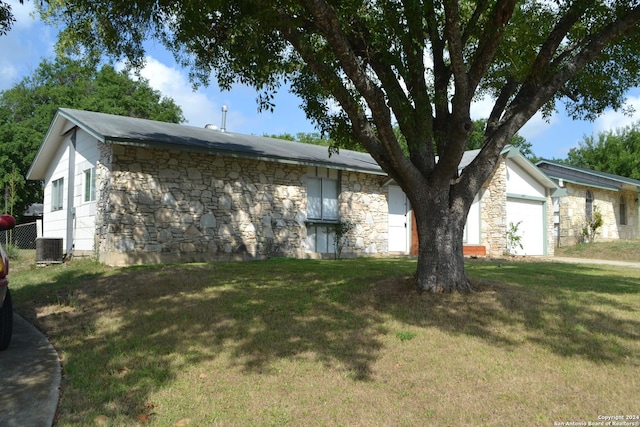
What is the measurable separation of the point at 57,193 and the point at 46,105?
58.6 feet

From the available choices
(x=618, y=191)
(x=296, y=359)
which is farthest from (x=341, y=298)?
(x=618, y=191)

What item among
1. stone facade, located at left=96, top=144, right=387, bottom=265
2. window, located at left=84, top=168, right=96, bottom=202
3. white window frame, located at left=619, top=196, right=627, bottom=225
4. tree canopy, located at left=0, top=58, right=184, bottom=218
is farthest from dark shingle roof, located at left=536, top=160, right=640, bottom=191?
tree canopy, located at left=0, top=58, right=184, bottom=218

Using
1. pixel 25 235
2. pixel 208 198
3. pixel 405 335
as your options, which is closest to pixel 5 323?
pixel 405 335

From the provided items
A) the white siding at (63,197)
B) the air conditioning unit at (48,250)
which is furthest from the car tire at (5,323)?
the white siding at (63,197)

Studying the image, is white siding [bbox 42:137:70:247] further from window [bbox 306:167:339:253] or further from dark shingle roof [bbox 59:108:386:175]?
window [bbox 306:167:339:253]

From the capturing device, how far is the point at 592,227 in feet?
78.5

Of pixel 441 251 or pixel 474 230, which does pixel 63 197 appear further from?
pixel 474 230

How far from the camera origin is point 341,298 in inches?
294

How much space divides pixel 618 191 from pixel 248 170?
21170 mm

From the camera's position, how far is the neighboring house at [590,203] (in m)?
23.8

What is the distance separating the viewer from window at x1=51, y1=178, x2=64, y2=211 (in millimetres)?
17083

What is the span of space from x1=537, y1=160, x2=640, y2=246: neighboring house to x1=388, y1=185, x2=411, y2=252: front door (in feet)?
31.0

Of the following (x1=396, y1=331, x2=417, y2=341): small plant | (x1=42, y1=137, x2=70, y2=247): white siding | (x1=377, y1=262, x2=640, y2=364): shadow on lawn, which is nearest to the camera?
(x1=377, y1=262, x2=640, y2=364): shadow on lawn

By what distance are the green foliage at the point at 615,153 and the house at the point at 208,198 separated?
26.8 metres
